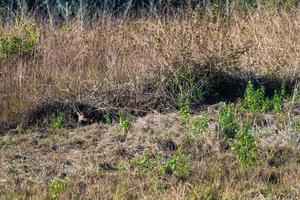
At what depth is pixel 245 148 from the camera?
486 cm

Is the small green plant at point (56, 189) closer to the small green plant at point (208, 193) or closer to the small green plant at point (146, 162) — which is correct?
the small green plant at point (146, 162)

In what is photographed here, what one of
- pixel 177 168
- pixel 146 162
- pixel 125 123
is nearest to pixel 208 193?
pixel 177 168

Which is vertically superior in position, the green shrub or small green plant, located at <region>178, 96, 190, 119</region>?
the green shrub

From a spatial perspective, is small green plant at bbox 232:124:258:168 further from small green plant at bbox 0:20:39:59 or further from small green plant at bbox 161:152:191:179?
small green plant at bbox 0:20:39:59

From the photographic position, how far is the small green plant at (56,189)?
4.26m

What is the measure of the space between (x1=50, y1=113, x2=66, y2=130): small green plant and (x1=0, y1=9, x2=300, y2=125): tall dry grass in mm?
247

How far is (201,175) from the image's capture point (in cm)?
461

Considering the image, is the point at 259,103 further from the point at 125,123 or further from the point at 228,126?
the point at 125,123

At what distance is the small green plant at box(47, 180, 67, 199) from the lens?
426 centimetres

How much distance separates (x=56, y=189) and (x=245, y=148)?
1588mm

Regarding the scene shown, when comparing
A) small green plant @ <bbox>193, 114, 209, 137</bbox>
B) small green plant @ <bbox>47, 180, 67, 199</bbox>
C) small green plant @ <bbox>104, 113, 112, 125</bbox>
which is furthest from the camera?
small green plant @ <bbox>104, 113, 112, 125</bbox>

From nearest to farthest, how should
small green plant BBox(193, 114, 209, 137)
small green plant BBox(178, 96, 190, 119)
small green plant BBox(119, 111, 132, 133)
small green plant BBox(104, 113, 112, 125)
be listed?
small green plant BBox(193, 114, 209, 137), small green plant BBox(119, 111, 132, 133), small green plant BBox(178, 96, 190, 119), small green plant BBox(104, 113, 112, 125)

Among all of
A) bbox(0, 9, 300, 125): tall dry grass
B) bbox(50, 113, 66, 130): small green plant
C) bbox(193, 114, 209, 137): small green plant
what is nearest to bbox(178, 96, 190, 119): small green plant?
bbox(0, 9, 300, 125): tall dry grass

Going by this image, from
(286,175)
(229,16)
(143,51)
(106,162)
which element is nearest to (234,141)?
(286,175)
